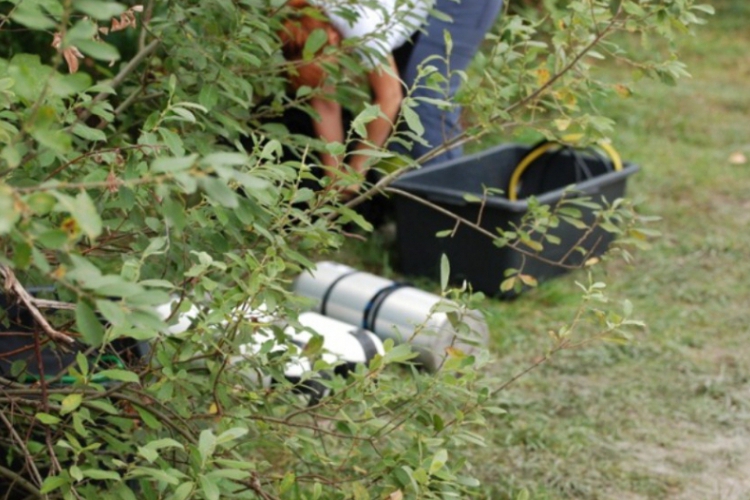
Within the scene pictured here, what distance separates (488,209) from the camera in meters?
3.83

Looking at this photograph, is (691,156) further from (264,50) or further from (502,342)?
(264,50)

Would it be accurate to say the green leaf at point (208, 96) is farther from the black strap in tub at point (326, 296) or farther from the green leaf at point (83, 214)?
the black strap in tub at point (326, 296)

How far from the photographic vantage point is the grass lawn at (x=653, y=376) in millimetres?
2805

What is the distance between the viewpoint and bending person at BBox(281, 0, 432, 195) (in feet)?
7.97

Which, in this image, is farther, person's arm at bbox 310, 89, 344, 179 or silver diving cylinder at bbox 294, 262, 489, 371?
person's arm at bbox 310, 89, 344, 179

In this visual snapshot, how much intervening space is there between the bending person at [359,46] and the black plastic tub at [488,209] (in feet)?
0.85

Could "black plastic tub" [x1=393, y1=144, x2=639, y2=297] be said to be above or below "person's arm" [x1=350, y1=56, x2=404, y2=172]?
below

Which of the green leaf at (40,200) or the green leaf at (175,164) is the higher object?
the green leaf at (175,164)

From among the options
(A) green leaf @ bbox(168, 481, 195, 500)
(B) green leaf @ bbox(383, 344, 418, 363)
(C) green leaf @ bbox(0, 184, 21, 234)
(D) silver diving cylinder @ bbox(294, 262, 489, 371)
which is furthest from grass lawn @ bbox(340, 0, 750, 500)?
(C) green leaf @ bbox(0, 184, 21, 234)

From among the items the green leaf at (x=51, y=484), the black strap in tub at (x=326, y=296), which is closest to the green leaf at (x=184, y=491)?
the green leaf at (x=51, y=484)

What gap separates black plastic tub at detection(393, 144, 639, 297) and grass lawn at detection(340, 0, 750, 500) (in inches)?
4.6

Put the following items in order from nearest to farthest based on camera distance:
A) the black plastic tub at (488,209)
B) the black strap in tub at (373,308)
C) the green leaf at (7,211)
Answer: the green leaf at (7,211) → the black strap in tub at (373,308) → the black plastic tub at (488,209)

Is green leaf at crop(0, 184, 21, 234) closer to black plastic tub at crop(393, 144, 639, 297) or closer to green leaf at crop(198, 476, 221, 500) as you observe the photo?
green leaf at crop(198, 476, 221, 500)

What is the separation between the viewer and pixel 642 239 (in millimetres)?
2432
